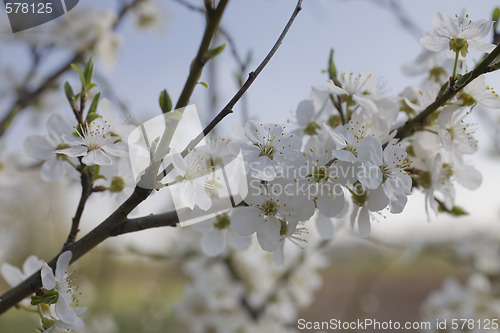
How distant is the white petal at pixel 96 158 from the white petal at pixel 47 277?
16cm

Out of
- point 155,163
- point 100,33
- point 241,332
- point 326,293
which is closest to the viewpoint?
point 155,163

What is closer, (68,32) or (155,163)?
(155,163)

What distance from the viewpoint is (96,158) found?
0.64m

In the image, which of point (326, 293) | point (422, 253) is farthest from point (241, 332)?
point (326, 293)

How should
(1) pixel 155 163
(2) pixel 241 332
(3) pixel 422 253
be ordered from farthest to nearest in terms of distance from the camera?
1. (3) pixel 422 253
2. (2) pixel 241 332
3. (1) pixel 155 163

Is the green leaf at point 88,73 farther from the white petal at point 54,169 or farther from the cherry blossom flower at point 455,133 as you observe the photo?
the cherry blossom flower at point 455,133

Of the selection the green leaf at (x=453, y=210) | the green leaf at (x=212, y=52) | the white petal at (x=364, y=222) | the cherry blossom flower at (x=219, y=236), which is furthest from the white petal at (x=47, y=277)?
the green leaf at (x=453, y=210)

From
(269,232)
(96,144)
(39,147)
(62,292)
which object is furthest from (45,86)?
(269,232)

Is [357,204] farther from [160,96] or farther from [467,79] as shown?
[160,96]

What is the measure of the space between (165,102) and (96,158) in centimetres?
15

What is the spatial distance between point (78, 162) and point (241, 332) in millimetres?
1480

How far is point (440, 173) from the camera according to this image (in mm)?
817

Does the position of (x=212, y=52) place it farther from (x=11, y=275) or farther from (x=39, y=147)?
(x=11, y=275)

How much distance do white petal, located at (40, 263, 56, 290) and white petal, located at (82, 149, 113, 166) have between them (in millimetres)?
164
